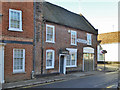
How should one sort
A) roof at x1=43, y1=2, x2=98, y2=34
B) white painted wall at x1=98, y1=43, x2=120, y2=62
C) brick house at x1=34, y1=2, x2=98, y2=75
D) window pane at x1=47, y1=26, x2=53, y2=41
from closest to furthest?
brick house at x1=34, y1=2, x2=98, y2=75, window pane at x1=47, y1=26, x2=53, y2=41, roof at x1=43, y1=2, x2=98, y2=34, white painted wall at x1=98, y1=43, x2=120, y2=62

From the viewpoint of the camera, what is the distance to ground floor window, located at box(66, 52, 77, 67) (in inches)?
698

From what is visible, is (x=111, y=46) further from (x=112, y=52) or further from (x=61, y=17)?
(x=61, y=17)

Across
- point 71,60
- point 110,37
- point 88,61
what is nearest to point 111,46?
point 110,37

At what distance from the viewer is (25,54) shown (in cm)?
1277

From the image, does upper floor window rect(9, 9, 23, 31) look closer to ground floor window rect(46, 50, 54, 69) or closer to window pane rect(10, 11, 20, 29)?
window pane rect(10, 11, 20, 29)

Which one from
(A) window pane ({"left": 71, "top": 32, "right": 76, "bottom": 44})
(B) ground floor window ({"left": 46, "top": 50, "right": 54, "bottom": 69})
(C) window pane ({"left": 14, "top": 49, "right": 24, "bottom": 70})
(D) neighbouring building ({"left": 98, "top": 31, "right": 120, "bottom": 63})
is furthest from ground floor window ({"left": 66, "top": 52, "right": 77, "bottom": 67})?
(D) neighbouring building ({"left": 98, "top": 31, "right": 120, "bottom": 63})

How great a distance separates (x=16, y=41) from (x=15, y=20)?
192 cm

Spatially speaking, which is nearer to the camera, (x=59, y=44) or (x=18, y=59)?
(x=18, y=59)

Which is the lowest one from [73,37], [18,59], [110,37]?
[18,59]

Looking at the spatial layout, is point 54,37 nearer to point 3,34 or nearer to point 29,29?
point 29,29

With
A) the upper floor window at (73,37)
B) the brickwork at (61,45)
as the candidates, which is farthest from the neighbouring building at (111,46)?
the upper floor window at (73,37)

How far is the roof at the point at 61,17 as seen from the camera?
Answer: 16.2 meters

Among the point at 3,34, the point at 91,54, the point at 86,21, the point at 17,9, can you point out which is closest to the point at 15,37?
the point at 3,34

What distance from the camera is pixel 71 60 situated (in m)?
18.1
